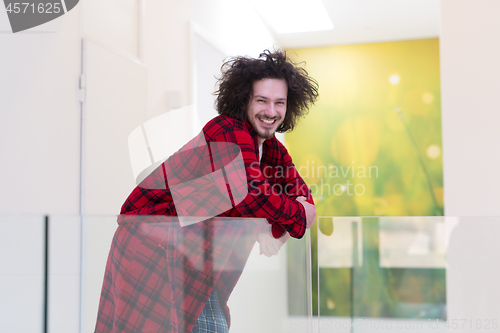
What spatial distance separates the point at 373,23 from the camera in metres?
4.93

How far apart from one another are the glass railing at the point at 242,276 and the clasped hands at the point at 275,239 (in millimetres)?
25

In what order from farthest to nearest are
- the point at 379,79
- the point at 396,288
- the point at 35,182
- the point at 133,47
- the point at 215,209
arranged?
the point at 379,79 → the point at 133,47 → the point at 35,182 → the point at 396,288 → the point at 215,209

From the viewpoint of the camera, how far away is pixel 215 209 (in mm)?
1305

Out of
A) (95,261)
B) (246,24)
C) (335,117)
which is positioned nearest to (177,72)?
(246,24)

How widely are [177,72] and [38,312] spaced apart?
192cm

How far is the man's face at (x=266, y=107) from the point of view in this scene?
4.42 feet

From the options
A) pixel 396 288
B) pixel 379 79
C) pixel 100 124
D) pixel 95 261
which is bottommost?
pixel 396 288

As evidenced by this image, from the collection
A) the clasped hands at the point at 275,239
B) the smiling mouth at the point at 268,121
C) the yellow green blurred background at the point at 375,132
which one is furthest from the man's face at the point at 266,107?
the yellow green blurred background at the point at 375,132

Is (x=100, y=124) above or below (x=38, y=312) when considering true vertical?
above

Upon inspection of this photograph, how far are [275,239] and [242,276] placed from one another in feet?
0.51

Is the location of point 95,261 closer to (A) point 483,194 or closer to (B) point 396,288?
(B) point 396,288

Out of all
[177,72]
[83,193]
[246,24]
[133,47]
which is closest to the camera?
[83,193]

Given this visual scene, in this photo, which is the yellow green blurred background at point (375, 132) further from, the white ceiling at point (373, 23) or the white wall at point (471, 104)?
the white wall at point (471, 104)

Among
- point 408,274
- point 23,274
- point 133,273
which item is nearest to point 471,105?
point 408,274
